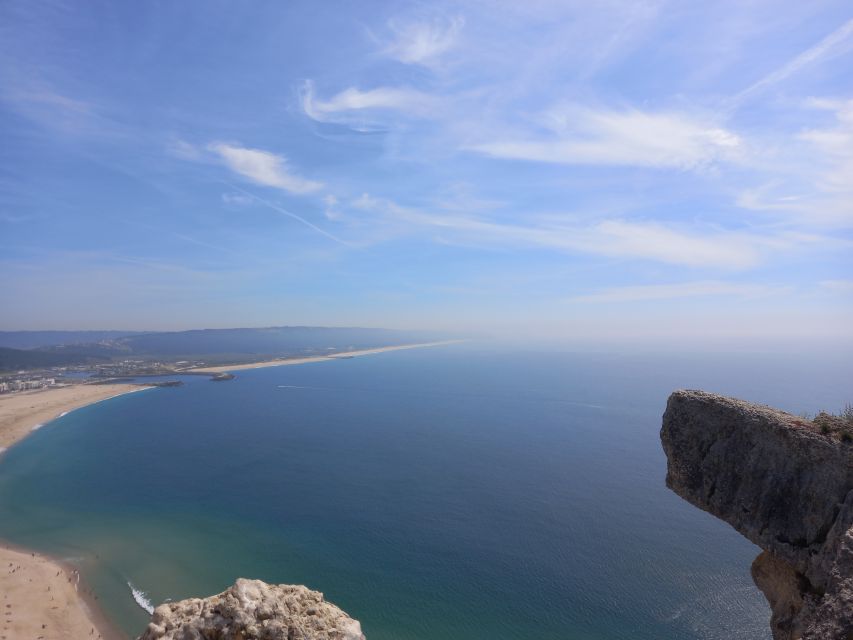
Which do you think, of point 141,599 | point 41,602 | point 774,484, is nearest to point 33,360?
point 41,602

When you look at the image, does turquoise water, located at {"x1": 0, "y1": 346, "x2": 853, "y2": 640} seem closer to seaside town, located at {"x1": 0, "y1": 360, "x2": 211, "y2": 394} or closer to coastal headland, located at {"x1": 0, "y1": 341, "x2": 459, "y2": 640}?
coastal headland, located at {"x1": 0, "y1": 341, "x2": 459, "y2": 640}

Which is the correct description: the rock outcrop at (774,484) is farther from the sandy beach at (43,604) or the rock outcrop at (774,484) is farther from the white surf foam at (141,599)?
the sandy beach at (43,604)

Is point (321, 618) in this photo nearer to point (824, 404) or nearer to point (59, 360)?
point (824, 404)

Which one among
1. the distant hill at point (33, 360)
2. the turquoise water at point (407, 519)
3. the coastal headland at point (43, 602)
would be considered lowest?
the turquoise water at point (407, 519)

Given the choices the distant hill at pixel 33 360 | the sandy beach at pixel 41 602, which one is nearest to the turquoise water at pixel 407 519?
the sandy beach at pixel 41 602

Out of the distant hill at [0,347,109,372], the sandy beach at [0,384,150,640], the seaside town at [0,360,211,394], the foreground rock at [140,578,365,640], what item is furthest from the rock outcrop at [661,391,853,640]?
the distant hill at [0,347,109,372]

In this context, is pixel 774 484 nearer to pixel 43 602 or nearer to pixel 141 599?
pixel 141 599
